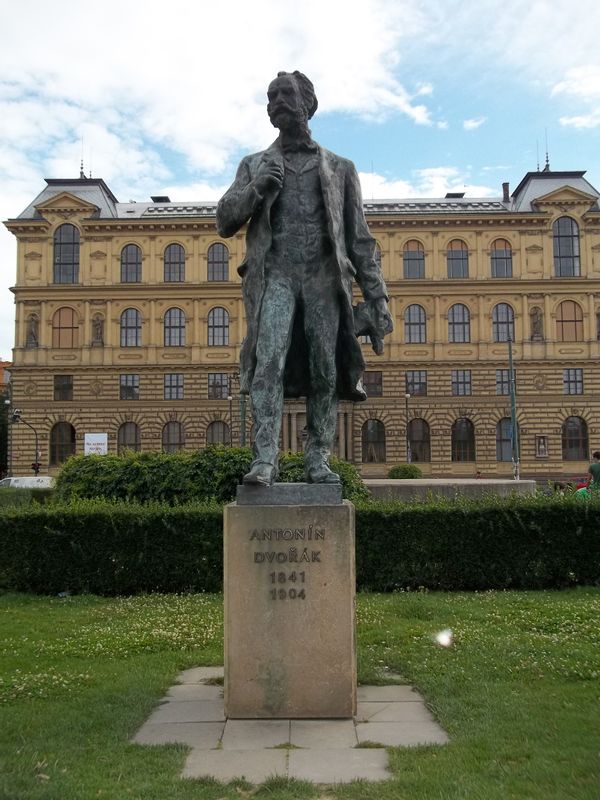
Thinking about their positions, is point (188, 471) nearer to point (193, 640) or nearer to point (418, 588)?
point (418, 588)

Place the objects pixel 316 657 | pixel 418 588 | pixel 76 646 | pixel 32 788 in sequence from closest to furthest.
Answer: pixel 32 788 < pixel 316 657 < pixel 76 646 < pixel 418 588

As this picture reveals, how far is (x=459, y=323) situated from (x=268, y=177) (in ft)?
163

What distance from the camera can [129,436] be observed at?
5297 cm

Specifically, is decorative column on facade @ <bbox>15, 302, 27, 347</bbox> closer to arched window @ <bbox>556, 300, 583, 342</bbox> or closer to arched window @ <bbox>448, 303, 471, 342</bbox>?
arched window @ <bbox>448, 303, 471, 342</bbox>

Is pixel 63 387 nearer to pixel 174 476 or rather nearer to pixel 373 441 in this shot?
pixel 373 441

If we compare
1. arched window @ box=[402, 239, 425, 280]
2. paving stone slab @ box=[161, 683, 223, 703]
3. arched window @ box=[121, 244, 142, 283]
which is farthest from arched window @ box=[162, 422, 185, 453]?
paving stone slab @ box=[161, 683, 223, 703]

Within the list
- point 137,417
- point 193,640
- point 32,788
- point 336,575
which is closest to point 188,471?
point 193,640

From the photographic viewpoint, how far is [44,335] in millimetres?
53031

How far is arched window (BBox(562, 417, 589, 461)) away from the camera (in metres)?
51.7

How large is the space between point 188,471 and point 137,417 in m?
39.7

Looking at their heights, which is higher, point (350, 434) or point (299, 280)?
point (299, 280)

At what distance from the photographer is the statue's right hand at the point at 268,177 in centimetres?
523

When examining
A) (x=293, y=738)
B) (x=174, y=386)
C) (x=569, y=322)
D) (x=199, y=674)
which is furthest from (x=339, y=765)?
(x=569, y=322)

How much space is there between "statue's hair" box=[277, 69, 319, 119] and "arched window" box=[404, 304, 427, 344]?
4834 cm
